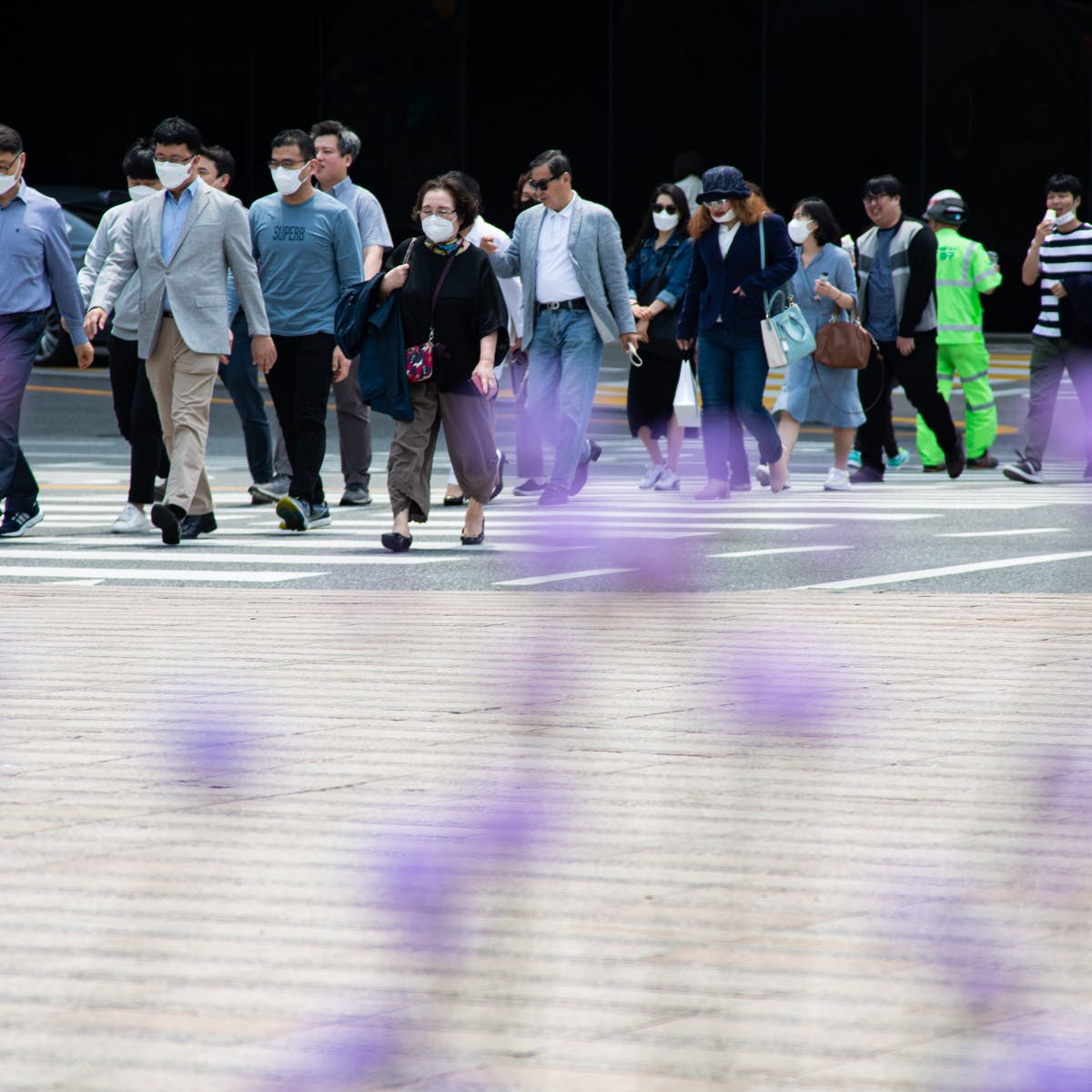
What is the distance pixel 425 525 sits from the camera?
1188 centimetres

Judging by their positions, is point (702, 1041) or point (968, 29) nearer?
point (702, 1041)

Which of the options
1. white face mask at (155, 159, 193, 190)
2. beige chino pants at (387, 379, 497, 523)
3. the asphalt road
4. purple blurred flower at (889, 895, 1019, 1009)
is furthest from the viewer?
white face mask at (155, 159, 193, 190)

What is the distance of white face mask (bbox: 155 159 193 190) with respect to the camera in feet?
34.5

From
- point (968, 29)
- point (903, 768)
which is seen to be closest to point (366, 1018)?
point (903, 768)

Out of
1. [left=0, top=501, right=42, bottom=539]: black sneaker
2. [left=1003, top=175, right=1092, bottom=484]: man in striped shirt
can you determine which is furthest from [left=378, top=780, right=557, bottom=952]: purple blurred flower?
[left=1003, top=175, right=1092, bottom=484]: man in striped shirt

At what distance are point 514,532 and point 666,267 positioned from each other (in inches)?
103

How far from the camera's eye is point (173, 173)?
10.5m

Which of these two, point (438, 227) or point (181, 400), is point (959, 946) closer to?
point (438, 227)

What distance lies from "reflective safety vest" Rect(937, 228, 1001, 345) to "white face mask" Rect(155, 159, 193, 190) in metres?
6.22

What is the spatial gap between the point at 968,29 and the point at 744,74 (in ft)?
9.95

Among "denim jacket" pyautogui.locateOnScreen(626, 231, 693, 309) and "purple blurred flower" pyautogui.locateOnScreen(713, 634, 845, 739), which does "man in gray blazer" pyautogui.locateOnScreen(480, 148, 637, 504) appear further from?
"purple blurred flower" pyautogui.locateOnScreen(713, 634, 845, 739)

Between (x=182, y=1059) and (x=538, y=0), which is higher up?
(x=538, y=0)

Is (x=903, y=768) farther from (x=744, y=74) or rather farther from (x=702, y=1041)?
(x=744, y=74)

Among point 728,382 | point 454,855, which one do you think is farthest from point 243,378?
point 454,855
